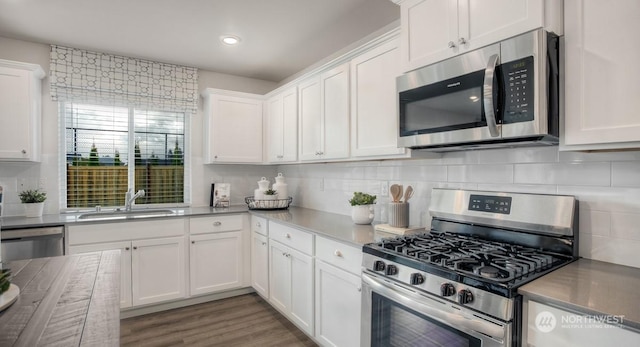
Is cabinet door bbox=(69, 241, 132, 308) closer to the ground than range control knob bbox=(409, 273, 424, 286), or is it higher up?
closer to the ground

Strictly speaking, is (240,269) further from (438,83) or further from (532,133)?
(532,133)

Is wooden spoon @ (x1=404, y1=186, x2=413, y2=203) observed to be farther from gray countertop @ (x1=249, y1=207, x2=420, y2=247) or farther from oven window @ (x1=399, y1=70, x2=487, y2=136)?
oven window @ (x1=399, y1=70, x2=487, y2=136)

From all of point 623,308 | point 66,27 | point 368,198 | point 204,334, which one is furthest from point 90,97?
point 623,308

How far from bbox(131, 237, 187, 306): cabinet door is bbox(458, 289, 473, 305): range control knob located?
2.57 meters

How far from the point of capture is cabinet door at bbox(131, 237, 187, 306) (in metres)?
2.89

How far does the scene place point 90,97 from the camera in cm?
323

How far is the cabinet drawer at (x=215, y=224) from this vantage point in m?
3.13

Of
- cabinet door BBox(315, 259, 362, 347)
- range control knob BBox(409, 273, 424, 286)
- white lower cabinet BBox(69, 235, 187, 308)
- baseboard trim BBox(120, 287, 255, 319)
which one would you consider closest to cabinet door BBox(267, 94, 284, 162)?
white lower cabinet BBox(69, 235, 187, 308)

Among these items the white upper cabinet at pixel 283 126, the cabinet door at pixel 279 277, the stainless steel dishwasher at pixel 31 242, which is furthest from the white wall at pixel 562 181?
the stainless steel dishwasher at pixel 31 242

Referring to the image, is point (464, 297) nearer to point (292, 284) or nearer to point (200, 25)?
point (292, 284)

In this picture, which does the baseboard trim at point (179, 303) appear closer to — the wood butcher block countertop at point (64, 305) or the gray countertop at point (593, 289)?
the wood butcher block countertop at point (64, 305)

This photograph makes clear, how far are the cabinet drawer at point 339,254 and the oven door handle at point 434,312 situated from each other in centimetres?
16

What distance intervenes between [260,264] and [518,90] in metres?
2.56

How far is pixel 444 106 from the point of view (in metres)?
1.71
